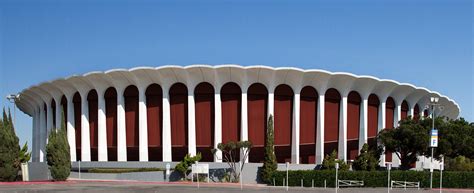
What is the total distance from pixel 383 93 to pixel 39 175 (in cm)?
3414

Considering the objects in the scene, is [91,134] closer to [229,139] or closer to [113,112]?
[113,112]

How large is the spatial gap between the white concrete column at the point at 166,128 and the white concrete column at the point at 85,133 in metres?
8.81

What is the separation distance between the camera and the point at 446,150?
48.9 meters

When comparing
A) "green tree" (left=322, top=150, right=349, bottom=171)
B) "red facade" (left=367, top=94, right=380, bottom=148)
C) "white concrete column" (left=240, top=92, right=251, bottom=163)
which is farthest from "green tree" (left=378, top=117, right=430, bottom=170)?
"white concrete column" (left=240, top=92, right=251, bottom=163)

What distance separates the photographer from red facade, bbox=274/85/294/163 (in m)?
58.2

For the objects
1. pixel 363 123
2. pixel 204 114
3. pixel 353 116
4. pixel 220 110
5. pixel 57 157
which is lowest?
pixel 57 157

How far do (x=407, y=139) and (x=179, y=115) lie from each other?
70.4 feet

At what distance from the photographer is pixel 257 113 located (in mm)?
57875

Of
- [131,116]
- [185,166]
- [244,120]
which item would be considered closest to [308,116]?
[244,120]

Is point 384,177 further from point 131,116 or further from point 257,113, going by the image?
point 131,116

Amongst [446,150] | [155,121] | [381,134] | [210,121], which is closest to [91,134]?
[155,121]

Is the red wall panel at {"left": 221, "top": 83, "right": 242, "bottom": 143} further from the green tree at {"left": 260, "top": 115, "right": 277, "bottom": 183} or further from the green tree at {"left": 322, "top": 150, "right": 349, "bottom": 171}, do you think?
the green tree at {"left": 322, "top": 150, "right": 349, "bottom": 171}

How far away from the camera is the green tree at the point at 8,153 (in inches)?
1829

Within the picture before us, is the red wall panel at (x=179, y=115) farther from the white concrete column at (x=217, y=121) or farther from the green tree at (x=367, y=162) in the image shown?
the green tree at (x=367, y=162)
